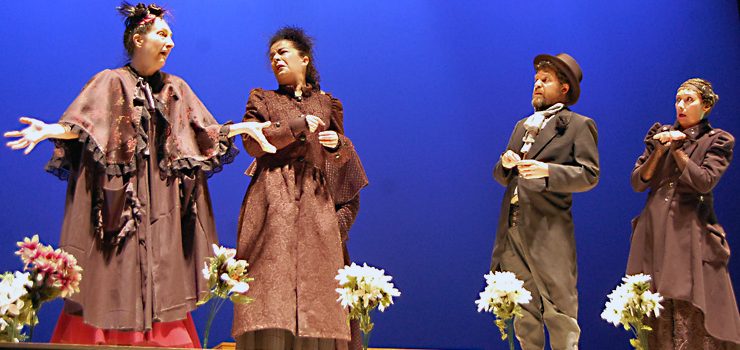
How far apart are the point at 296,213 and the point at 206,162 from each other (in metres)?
0.43

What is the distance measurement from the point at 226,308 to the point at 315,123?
216 cm

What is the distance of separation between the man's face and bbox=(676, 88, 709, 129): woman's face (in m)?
0.81

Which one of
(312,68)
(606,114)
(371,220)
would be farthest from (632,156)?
(312,68)

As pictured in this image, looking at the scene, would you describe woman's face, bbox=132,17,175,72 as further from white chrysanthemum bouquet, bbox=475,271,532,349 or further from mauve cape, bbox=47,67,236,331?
white chrysanthemum bouquet, bbox=475,271,532,349

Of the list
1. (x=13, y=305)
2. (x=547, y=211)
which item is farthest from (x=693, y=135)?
(x=13, y=305)

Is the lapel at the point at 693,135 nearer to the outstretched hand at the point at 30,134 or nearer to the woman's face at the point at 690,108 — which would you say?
the woman's face at the point at 690,108

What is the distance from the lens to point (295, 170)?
137 inches

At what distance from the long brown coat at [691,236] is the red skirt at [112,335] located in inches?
92.6

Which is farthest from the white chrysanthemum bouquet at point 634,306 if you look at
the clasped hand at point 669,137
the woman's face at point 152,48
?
the woman's face at point 152,48

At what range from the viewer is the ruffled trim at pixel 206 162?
3.23 metres

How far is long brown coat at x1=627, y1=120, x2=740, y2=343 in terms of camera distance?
12.8ft

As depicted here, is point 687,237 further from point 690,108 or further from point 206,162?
point 206,162

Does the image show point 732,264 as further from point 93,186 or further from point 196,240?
point 93,186

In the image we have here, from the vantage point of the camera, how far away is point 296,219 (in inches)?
133
